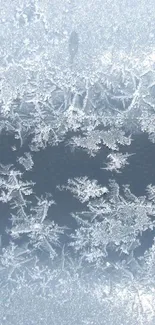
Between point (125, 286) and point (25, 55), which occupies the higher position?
point (25, 55)

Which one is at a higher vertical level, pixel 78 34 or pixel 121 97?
pixel 78 34

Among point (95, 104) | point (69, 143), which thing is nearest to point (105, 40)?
point (95, 104)

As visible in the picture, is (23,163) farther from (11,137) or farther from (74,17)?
(74,17)

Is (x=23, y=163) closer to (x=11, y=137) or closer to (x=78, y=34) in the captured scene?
(x=11, y=137)

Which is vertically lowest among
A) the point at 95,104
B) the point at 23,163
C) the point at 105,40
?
the point at 23,163

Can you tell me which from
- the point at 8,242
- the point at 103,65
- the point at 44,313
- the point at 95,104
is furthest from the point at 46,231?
the point at 103,65

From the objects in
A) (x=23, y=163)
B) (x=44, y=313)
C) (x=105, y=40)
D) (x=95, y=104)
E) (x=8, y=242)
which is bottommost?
(x=44, y=313)

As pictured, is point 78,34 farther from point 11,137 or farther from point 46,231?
point 46,231

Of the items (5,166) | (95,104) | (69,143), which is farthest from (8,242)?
(95,104)
